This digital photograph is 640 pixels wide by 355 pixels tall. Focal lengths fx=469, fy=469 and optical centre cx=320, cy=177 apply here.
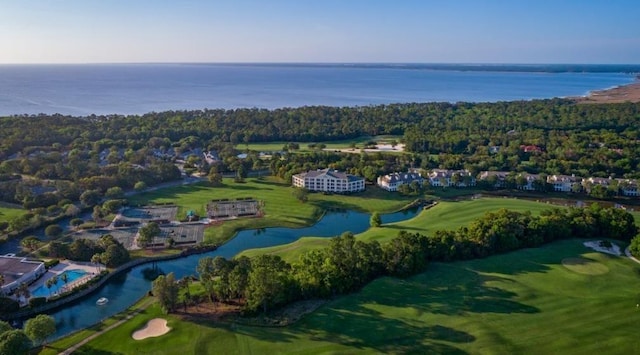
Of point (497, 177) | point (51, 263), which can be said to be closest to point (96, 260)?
point (51, 263)

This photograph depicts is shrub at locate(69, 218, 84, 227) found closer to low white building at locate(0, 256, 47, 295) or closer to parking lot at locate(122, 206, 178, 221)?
parking lot at locate(122, 206, 178, 221)

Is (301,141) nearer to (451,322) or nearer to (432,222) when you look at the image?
(432,222)

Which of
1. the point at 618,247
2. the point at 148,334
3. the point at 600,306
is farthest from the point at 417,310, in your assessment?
the point at 618,247

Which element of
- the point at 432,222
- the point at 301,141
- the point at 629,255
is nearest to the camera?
the point at 629,255

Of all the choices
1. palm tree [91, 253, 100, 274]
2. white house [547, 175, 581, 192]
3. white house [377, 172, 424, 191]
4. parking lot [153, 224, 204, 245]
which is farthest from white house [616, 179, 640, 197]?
palm tree [91, 253, 100, 274]

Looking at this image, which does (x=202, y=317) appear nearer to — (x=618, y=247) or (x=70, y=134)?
(x=618, y=247)

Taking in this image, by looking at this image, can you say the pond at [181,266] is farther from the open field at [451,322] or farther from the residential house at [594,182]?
the residential house at [594,182]

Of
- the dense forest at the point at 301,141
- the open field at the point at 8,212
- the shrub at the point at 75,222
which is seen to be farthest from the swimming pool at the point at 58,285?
the dense forest at the point at 301,141
